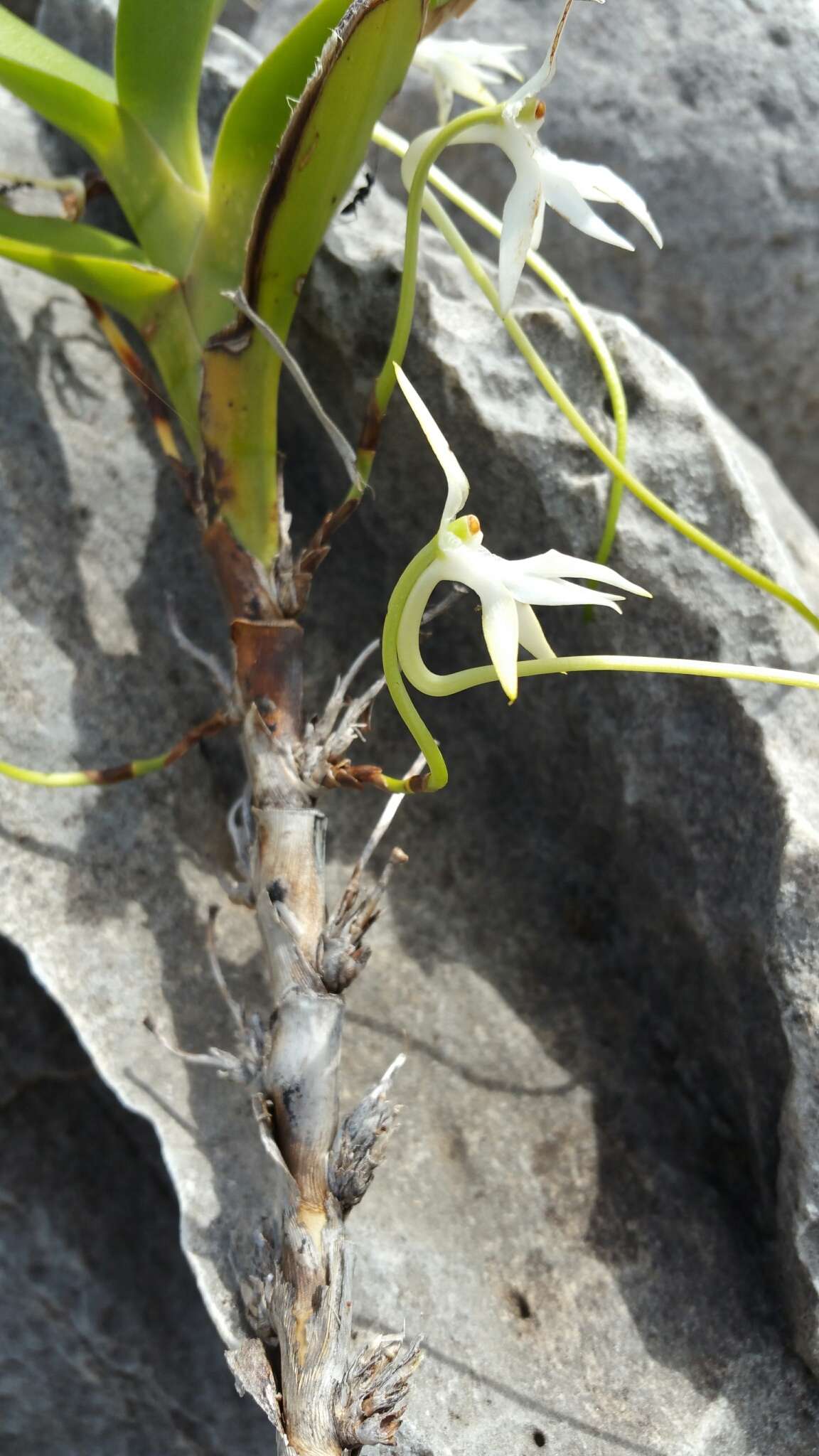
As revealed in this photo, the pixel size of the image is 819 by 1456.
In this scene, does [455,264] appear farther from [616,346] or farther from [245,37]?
[245,37]

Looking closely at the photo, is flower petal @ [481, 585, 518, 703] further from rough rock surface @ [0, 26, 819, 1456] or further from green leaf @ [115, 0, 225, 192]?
Answer: green leaf @ [115, 0, 225, 192]

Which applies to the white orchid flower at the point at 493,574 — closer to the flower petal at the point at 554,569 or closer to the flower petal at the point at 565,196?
the flower petal at the point at 554,569

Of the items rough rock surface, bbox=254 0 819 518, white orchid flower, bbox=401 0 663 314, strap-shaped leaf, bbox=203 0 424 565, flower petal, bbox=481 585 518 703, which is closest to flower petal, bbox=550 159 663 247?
white orchid flower, bbox=401 0 663 314

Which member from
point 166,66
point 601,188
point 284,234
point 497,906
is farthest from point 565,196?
point 497,906

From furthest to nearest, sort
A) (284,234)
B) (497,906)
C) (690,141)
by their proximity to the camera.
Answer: (690,141) → (497,906) → (284,234)

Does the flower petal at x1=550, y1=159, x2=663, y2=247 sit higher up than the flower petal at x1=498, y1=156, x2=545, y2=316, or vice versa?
the flower petal at x1=550, y1=159, x2=663, y2=247

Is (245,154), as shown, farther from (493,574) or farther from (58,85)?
(493,574)

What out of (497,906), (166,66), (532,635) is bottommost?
(497,906)
